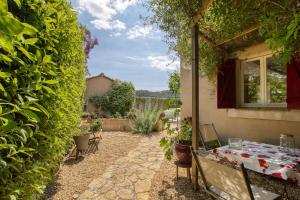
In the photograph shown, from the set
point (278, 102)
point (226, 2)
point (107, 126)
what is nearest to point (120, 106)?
point (107, 126)

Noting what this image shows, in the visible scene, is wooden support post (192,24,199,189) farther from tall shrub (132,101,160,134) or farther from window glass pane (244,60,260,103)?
tall shrub (132,101,160,134)

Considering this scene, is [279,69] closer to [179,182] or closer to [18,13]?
A: [179,182]

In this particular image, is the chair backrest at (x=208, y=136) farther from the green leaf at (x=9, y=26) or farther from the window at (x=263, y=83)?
the green leaf at (x=9, y=26)

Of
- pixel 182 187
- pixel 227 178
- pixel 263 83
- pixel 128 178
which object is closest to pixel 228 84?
pixel 263 83

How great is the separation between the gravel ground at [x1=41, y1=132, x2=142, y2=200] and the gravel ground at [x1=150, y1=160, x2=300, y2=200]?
1240 mm

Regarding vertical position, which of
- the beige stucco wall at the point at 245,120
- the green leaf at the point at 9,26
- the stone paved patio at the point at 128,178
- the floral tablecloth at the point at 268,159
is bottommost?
the stone paved patio at the point at 128,178

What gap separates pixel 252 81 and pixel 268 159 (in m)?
2.91

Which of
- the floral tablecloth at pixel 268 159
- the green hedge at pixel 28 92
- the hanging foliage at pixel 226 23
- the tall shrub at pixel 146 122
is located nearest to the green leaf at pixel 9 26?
the green hedge at pixel 28 92

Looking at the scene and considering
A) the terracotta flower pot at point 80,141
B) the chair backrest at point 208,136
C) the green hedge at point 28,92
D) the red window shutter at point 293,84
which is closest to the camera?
the green hedge at point 28,92

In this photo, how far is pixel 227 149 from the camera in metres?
3.15

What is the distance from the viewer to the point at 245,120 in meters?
4.96

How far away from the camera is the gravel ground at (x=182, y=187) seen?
3037 millimetres

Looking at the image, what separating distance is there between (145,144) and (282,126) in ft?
12.9

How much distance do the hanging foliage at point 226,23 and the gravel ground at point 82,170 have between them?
312cm
